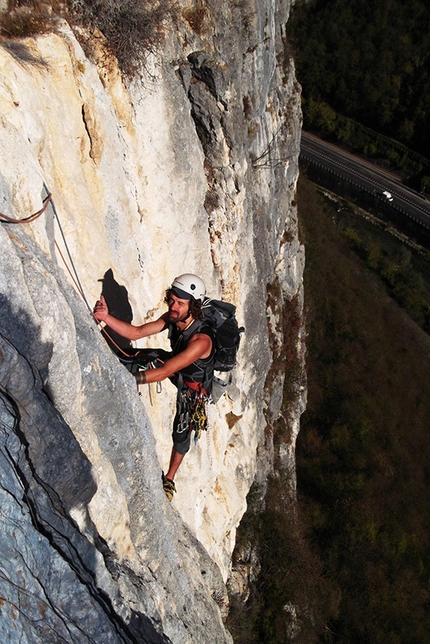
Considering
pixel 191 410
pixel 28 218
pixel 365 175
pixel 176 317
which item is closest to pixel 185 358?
pixel 176 317

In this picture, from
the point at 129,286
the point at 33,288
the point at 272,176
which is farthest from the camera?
the point at 272,176

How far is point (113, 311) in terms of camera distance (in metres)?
6.21

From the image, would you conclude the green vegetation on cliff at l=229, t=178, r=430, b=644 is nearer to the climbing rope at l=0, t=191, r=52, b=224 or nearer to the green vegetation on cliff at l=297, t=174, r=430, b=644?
the green vegetation on cliff at l=297, t=174, r=430, b=644

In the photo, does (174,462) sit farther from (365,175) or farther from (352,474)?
(365,175)

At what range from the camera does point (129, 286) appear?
22.1 feet

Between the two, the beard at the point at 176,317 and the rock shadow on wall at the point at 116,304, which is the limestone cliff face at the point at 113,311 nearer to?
the rock shadow on wall at the point at 116,304

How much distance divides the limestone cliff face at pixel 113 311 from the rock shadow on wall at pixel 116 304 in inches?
2.8

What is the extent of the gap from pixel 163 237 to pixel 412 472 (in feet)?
73.5

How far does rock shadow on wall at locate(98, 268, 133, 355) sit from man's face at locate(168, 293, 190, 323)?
2.48ft

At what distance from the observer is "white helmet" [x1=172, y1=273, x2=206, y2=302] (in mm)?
5742

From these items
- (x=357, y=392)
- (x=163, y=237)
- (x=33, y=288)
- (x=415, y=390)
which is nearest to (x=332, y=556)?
(x=357, y=392)

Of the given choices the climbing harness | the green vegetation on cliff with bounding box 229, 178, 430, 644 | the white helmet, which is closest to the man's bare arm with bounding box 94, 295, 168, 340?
the white helmet

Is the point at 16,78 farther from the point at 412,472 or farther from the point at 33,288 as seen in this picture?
the point at 412,472

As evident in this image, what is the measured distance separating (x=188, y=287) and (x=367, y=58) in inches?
1905
